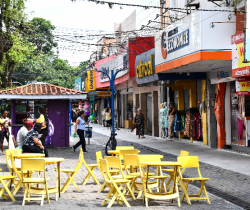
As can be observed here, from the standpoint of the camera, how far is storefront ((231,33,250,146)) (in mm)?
12984

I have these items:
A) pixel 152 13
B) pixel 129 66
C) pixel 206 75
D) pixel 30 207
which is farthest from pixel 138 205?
pixel 152 13

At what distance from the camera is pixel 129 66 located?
25.7 meters

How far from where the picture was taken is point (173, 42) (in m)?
16.4

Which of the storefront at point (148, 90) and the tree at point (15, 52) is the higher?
A: the tree at point (15, 52)

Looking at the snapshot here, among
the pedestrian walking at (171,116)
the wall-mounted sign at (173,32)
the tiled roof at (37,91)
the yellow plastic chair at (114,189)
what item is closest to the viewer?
the yellow plastic chair at (114,189)

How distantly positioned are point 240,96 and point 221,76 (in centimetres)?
117

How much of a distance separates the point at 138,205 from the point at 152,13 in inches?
835

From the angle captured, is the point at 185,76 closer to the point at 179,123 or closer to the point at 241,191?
the point at 179,123

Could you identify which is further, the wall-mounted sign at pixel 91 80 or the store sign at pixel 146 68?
the wall-mounted sign at pixel 91 80

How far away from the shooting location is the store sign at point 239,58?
12.8m

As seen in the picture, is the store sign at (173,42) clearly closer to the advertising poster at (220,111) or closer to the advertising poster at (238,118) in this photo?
the advertising poster at (220,111)

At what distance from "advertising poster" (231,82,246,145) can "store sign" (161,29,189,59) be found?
99.8 inches

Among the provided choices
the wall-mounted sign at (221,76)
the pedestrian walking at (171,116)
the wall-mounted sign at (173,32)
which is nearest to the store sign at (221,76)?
the wall-mounted sign at (221,76)

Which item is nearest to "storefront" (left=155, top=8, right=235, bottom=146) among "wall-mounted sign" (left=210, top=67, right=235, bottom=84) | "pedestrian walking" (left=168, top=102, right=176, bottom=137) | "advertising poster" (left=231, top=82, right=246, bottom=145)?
"wall-mounted sign" (left=210, top=67, right=235, bottom=84)
